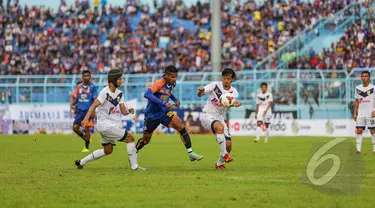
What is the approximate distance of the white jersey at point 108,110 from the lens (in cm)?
1616

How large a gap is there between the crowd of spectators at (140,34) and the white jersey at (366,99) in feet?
80.3

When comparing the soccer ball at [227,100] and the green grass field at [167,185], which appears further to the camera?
the soccer ball at [227,100]

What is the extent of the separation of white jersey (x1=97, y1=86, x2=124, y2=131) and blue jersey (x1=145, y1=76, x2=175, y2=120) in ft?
3.25

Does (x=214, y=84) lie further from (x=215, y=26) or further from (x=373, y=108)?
(x=215, y=26)

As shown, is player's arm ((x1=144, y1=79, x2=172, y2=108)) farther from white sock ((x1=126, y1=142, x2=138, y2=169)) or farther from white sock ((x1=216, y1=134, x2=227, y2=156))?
white sock ((x1=216, y1=134, x2=227, y2=156))

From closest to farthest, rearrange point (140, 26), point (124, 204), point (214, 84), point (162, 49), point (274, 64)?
1. point (124, 204)
2. point (214, 84)
3. point (274, 64)
4. point (162, 49)
5. point (140, 26)

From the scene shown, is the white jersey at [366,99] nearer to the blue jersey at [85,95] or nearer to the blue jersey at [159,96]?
the blue jersey at [159,96]

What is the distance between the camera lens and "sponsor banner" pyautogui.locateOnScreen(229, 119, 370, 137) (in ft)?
128

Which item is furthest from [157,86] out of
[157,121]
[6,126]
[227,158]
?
[6,126]

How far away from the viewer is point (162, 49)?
5359 cm

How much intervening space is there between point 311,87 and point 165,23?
19.3 metres

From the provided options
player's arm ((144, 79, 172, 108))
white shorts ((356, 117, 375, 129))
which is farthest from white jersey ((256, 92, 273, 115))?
player's arm ((144, 79, 172, 108))

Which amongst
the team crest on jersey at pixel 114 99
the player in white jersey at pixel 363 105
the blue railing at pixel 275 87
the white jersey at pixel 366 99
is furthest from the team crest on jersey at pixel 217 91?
the blue railing at pixel 275 87

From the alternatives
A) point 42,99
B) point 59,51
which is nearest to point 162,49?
point 59,51
